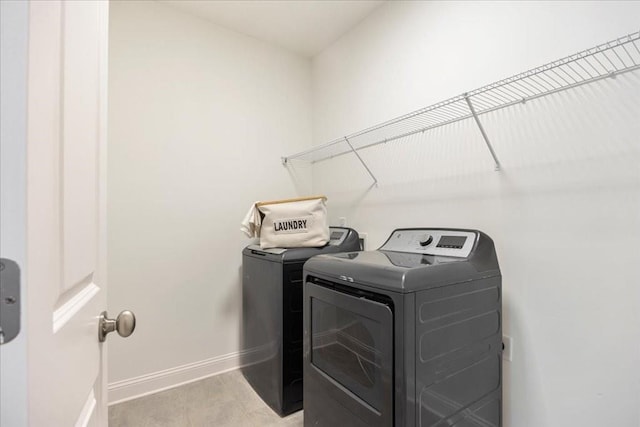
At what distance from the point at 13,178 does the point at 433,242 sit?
4.74 ft

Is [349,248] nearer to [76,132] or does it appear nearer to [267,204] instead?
[267,204]

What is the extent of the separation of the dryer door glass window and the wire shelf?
96 cm

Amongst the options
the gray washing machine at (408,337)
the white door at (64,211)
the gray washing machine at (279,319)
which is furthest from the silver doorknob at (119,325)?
the gray washing machine at (279,319)

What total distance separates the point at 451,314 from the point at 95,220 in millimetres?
1169

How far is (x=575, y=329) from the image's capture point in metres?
1.17

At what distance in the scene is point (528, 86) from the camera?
131 cm

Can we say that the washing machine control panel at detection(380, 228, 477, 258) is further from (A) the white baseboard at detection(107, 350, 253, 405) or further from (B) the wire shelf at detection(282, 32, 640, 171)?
(A) the white baseboard at detection(107, 350, 253, 405)

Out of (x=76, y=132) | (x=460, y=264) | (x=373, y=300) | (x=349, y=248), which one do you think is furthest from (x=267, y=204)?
(x=76, y=132)

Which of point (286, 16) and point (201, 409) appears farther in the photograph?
point (286, 16)

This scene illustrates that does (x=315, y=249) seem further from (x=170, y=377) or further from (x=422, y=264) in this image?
(x=170, y=377)

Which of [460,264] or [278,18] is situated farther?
[278,18]

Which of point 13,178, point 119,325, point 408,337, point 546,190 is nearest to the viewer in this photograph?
point 13,178

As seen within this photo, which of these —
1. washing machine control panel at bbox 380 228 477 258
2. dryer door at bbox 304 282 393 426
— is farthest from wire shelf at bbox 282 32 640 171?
dryer door at bbox 304 282 393 426

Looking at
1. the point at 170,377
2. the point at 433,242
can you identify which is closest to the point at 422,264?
the point at 433,242
